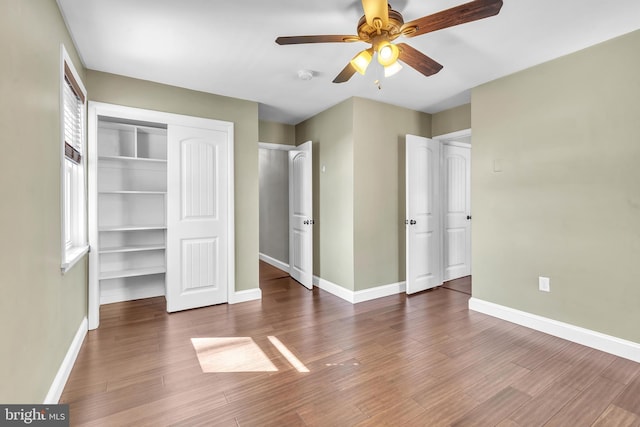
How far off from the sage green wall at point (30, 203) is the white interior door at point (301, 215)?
8.95ft

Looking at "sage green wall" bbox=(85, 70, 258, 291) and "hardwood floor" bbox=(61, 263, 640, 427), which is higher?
"sage green wall" bbox=(85, 70, 258, 291)

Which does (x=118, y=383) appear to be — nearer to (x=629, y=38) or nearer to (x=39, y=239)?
(x=39, y=239)

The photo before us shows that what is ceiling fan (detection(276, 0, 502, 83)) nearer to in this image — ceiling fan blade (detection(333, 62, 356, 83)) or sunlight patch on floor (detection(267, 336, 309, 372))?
ceiling fan blade (detection(333, 62, 356, 83))

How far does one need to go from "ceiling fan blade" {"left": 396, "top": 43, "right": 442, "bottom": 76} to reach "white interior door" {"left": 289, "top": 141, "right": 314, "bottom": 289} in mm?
2215

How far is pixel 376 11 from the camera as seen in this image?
5.70 feet

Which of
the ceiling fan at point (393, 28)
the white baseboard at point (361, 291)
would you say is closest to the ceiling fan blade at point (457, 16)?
the ceiling fan at point (393, 28)

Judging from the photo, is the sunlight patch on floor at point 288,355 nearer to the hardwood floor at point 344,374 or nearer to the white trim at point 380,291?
the hardwood floor at point 344,374

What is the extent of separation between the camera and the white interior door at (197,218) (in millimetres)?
3426

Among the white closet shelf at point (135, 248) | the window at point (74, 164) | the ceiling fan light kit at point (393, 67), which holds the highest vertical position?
the ceiling fan light kit at point (393, 67)

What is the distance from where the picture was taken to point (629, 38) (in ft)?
7.84

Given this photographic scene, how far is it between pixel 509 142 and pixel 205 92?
3360 mm

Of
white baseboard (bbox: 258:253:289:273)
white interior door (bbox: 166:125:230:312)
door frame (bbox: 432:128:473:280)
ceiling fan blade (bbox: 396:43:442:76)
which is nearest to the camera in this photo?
ceiling fan blade (bbox: 396:43:442:76)

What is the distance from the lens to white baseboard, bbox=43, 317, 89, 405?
1813 millimetres

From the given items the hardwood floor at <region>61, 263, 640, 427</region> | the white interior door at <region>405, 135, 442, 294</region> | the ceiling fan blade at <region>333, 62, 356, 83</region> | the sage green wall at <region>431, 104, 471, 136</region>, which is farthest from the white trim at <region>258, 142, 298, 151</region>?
the hardwood floor at <region>61, 263, 640, 427</region>
